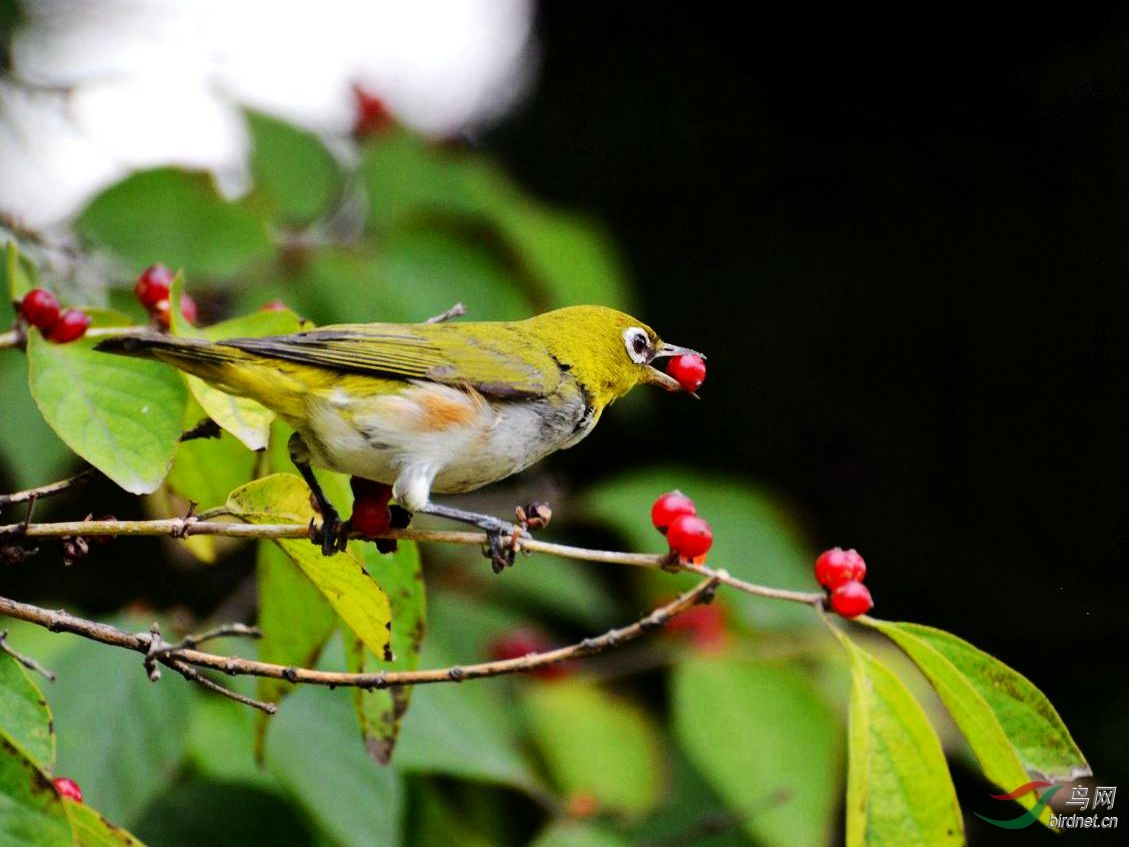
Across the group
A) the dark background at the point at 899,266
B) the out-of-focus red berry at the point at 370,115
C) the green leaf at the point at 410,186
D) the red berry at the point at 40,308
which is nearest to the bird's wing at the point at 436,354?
the red berry at the point at 40,308

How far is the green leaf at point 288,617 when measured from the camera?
238 cm

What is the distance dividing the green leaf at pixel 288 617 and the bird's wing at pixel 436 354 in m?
0.39

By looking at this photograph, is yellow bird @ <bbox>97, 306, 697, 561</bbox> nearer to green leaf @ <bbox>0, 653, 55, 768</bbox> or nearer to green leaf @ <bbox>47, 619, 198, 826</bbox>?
green leaf @ <bbox>0, 653, 55, 768</bbox>

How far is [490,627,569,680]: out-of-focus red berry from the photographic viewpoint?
430cm

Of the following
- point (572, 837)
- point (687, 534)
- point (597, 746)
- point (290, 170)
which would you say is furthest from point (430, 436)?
point (290, 170)

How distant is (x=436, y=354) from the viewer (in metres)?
2.70

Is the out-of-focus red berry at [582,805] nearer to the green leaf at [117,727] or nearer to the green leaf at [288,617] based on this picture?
the green leaf at [117,727]

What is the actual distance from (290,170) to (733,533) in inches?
82.6

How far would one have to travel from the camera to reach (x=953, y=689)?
1929 mm

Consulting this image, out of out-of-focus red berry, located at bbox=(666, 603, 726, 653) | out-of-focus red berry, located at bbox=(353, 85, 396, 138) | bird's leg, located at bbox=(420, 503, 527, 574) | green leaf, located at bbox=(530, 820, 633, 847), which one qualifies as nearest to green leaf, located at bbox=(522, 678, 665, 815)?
out-of-focus red berry, located at bbox=(666, 603, 726, 653)

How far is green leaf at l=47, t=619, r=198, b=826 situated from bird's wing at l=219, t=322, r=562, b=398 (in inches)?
35.3

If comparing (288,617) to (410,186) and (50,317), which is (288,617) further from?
(410,186)

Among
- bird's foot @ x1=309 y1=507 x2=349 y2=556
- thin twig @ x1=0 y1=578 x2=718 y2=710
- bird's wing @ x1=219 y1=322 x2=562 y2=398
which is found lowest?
thin twig @ x1=0 y1=578 x2=718 y2=710

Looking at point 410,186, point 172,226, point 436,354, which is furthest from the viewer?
point 410,186
